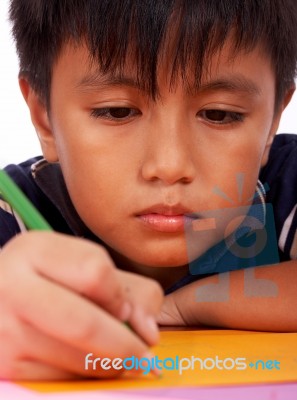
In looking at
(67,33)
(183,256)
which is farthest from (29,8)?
(183,256)

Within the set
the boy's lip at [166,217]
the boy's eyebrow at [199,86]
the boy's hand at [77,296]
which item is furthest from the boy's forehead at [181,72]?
the boy's hand at [77,296]

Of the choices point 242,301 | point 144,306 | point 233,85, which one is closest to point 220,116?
point 233,85

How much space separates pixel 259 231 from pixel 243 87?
24 cm

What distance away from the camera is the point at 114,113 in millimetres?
660

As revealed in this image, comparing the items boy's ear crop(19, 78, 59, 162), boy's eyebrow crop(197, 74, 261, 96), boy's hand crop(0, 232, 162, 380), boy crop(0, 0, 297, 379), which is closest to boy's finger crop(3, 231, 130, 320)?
boy's hand crop(0, 232, 162, 380)

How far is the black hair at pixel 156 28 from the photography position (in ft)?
2.05

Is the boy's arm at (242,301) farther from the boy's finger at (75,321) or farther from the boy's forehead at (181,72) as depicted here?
the boy's finger at (75,321)

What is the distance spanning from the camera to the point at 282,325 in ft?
2.14

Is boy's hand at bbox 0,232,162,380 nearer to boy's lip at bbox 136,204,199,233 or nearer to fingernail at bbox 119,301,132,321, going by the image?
fingernail at bbox 119,301,132,321

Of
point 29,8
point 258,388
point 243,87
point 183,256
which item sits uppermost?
point 29,8

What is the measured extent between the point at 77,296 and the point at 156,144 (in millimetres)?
288

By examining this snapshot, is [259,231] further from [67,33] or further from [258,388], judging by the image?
[258,388]

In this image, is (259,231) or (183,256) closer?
(183,256)

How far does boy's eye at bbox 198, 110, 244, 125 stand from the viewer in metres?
0.66
